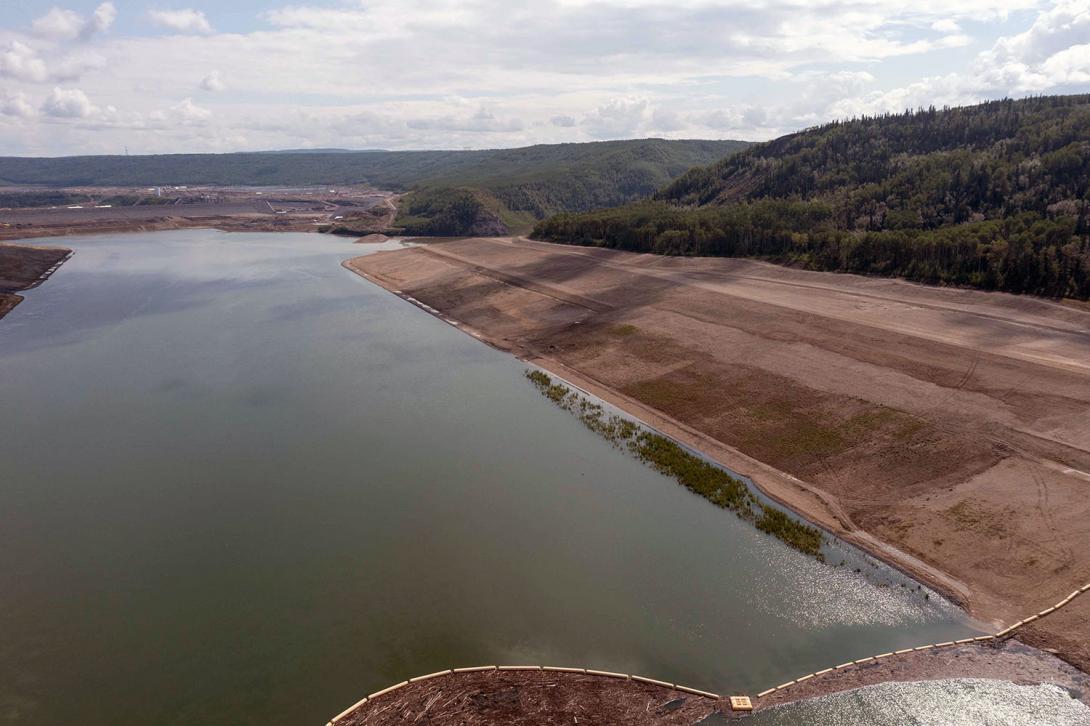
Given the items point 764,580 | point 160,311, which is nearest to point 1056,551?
point 764,580

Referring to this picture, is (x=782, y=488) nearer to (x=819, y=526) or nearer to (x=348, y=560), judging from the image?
(x=819, y=526)

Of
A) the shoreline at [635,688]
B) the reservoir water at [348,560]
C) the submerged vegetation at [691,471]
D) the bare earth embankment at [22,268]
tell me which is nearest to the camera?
the shoreline at [635,688]

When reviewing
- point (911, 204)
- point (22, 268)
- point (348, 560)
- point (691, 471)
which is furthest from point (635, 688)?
point (22, 268)

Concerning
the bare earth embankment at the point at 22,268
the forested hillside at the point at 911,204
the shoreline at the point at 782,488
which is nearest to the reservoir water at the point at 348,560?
the shoreline at the point at 782,488

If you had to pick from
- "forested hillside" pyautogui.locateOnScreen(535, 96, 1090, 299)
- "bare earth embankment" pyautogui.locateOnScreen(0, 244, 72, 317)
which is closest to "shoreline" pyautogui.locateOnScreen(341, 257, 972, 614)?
"forested hillside" pyautogui.locateOnScreen(535, 96, 1090, 299)

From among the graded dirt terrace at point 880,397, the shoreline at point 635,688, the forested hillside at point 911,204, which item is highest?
the forested hillside at point 911,204

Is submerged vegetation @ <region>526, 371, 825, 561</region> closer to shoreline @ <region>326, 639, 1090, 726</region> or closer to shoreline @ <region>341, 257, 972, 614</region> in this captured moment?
shoreline @ <region>341, 257, 972, 614</region>

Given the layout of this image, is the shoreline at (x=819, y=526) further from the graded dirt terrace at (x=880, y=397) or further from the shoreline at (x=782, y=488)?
the graded dirt terrace at (x=880, y=397)
